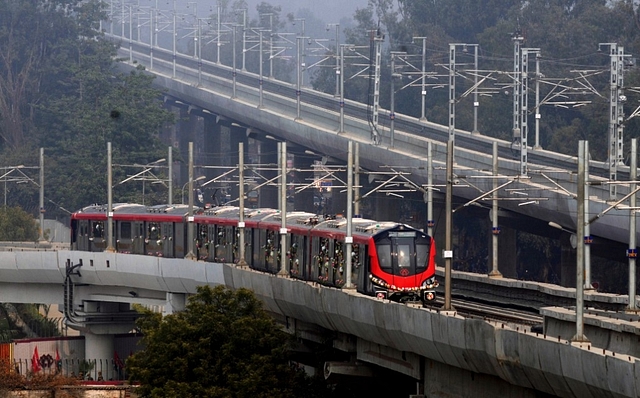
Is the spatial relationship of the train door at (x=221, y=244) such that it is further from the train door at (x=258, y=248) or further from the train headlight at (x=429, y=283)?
the train headlight at (x=429, y=283)

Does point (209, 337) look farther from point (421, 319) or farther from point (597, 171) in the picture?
point (597, 171)

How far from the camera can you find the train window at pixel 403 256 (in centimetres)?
4981

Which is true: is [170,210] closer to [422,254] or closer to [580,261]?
[422,254]

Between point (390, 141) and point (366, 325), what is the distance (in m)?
48.0

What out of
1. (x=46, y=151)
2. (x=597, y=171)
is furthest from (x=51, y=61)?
(x=597, y=171)

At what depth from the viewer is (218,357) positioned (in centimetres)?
4912

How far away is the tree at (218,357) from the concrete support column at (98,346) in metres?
23.6

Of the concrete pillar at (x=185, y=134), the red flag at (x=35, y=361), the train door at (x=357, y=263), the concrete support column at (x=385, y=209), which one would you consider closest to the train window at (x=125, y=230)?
the red flag at (x=35, y=361)

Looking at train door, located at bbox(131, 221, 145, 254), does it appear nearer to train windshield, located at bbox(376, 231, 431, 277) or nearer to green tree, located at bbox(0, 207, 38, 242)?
train windshield, located at bbox(376, 231, 431, 277)

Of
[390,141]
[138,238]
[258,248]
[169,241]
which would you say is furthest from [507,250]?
[258,248]

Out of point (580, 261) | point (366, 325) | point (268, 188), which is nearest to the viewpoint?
point (580, 261)

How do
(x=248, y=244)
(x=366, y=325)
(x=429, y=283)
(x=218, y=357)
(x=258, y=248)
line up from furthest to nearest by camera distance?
(x=248, y=244) < (x=258, y=248) < (x=429, y=283) < (x=218, y=357) < (x=366, y=325)

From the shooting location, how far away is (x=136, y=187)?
125125mm

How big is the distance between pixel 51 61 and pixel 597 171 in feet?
283
